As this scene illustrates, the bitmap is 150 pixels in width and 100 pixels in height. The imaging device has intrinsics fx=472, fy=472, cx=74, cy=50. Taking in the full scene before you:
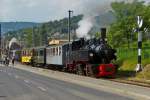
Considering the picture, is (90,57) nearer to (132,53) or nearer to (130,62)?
(130,62)

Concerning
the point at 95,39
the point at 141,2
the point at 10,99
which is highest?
the point at 141,2

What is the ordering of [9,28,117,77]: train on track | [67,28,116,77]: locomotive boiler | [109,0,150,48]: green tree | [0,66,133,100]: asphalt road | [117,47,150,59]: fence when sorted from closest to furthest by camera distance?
[0,66,133,100]: asphalt road → [67,28,116,77]: locomotive boiler → [9,28,117,77]: train on track → [117,47,150,59]: fence → [109,0,150,48]: green tree

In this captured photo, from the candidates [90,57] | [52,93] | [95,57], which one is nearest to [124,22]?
[95,57]

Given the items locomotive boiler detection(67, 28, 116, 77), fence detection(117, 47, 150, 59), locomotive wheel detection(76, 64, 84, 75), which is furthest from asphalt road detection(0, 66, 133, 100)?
fence detection(117, 47, 150, 59)

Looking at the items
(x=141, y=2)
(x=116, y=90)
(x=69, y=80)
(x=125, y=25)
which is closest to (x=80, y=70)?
(x=69, y=80)

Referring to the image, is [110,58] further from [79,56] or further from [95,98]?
[95,98]

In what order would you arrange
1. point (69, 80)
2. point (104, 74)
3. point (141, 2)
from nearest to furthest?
1. point (69, 80)
2. point (104, 74)
3. point (141, 2)

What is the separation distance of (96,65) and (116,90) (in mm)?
15469

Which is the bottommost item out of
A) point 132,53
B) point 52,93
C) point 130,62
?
point 52,93

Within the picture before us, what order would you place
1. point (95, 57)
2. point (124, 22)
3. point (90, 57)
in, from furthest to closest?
1. point (124, 22)
2. point (95, 57)
3. point (90, 57)

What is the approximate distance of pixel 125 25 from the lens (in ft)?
268

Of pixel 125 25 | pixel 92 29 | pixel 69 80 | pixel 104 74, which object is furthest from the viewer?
pixel 125 25

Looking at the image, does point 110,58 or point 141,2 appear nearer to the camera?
point 110,58

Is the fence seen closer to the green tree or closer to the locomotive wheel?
the locomotive wheel
